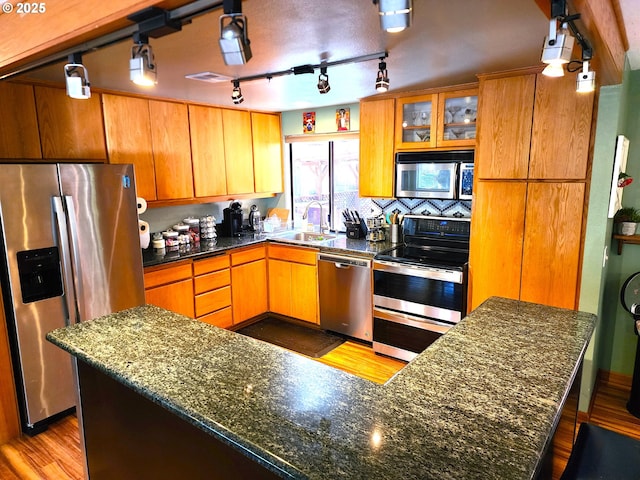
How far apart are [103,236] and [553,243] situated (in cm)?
308

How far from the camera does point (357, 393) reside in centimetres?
118

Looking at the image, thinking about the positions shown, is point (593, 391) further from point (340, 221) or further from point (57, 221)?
point (57, 221)

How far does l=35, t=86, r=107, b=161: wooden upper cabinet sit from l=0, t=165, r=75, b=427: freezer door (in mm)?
510

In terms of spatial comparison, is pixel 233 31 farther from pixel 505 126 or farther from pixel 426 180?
pixel 426 180

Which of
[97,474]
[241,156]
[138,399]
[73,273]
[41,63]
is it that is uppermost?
[41,63]

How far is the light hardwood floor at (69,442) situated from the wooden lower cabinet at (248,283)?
1279 mm

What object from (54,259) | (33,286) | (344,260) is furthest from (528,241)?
(33,286)

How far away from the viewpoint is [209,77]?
2.78 m

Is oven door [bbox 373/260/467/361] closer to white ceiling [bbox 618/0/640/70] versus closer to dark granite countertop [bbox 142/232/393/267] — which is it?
dark granite countertop [bbox 142/232/393/267]

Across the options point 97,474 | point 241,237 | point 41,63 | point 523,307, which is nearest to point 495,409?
point 523,307

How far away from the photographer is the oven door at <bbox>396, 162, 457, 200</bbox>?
10.9ft

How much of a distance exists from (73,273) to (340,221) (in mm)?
2762

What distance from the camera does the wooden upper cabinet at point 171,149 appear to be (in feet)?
11.7

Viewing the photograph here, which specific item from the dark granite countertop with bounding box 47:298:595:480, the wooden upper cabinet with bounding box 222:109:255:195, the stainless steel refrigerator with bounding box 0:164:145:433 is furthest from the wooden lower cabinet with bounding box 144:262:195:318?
the dark granite countertop with bounding box 47:298:595:480
